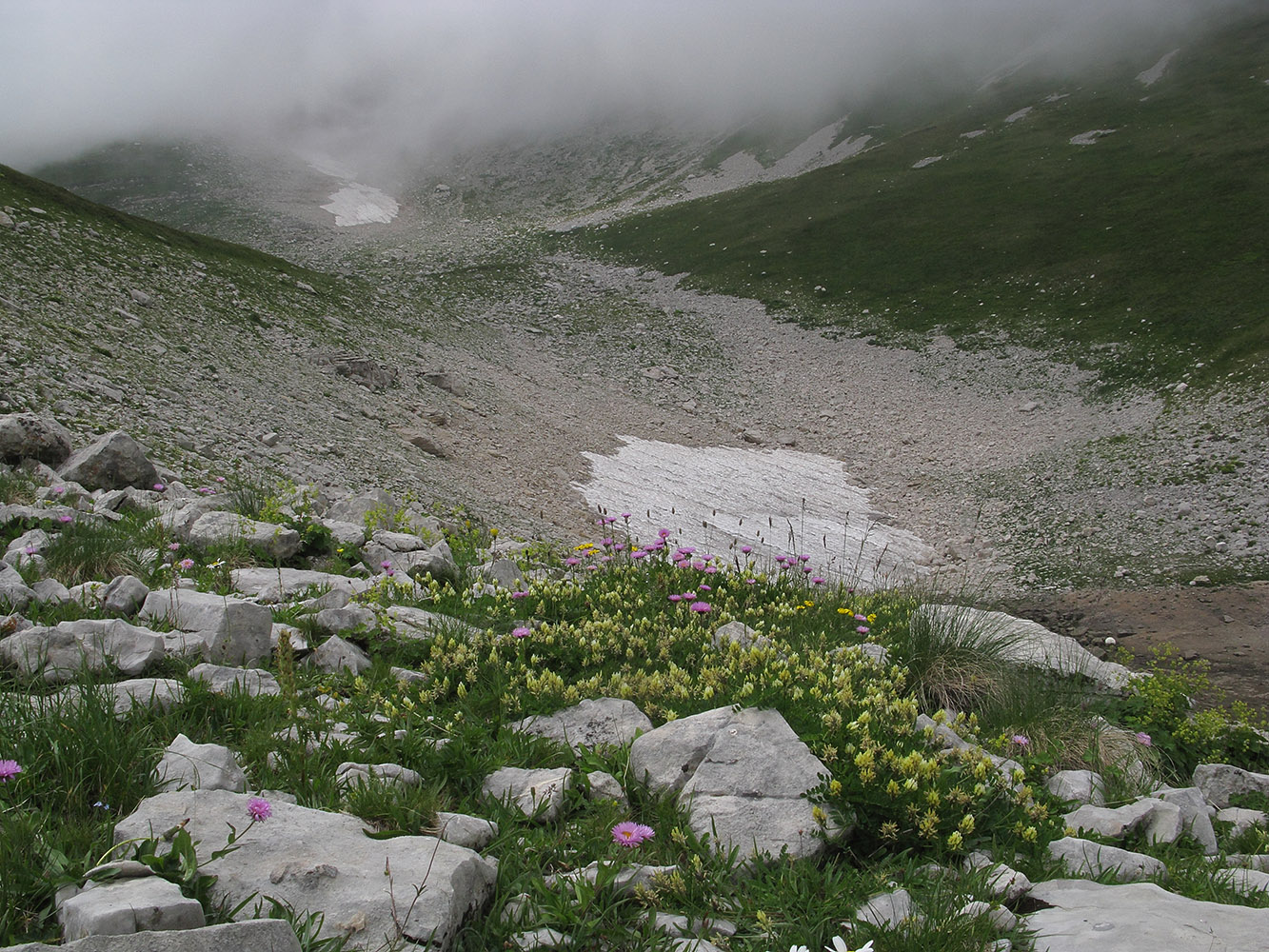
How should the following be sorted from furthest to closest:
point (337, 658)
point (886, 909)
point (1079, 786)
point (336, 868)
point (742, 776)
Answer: point (337, 658) < point (1079, 786) < point (742, 776) < point (886, 909) < point (336, 868)

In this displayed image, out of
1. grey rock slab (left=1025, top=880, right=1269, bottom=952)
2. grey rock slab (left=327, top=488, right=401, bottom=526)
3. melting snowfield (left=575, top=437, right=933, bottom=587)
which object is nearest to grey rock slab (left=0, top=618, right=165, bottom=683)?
grey rock slab (left=327, top=488, right=401, bottom=526)

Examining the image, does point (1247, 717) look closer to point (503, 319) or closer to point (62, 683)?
point (62, 683)

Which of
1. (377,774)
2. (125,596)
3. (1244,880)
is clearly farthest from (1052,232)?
(377,774)

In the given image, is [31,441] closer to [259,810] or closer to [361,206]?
[259,810]

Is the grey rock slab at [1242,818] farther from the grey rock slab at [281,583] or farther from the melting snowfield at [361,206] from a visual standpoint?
the melting snowfield at [361,206]

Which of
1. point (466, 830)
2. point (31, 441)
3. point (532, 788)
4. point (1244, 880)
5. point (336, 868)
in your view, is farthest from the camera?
point (31, 441)

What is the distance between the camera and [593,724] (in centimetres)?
527

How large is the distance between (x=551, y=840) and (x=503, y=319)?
5020 cm

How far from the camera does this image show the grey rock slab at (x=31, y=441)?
1072 cm

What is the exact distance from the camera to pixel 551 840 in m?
3.92

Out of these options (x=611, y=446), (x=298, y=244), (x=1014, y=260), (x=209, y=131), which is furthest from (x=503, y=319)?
(x=209, y=131)

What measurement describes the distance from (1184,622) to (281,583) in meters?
19.8

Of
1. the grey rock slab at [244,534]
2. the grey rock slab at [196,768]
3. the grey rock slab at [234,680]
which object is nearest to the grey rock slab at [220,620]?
the grey rock slab at [234,680]

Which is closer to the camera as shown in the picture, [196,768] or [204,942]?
[204,942]
